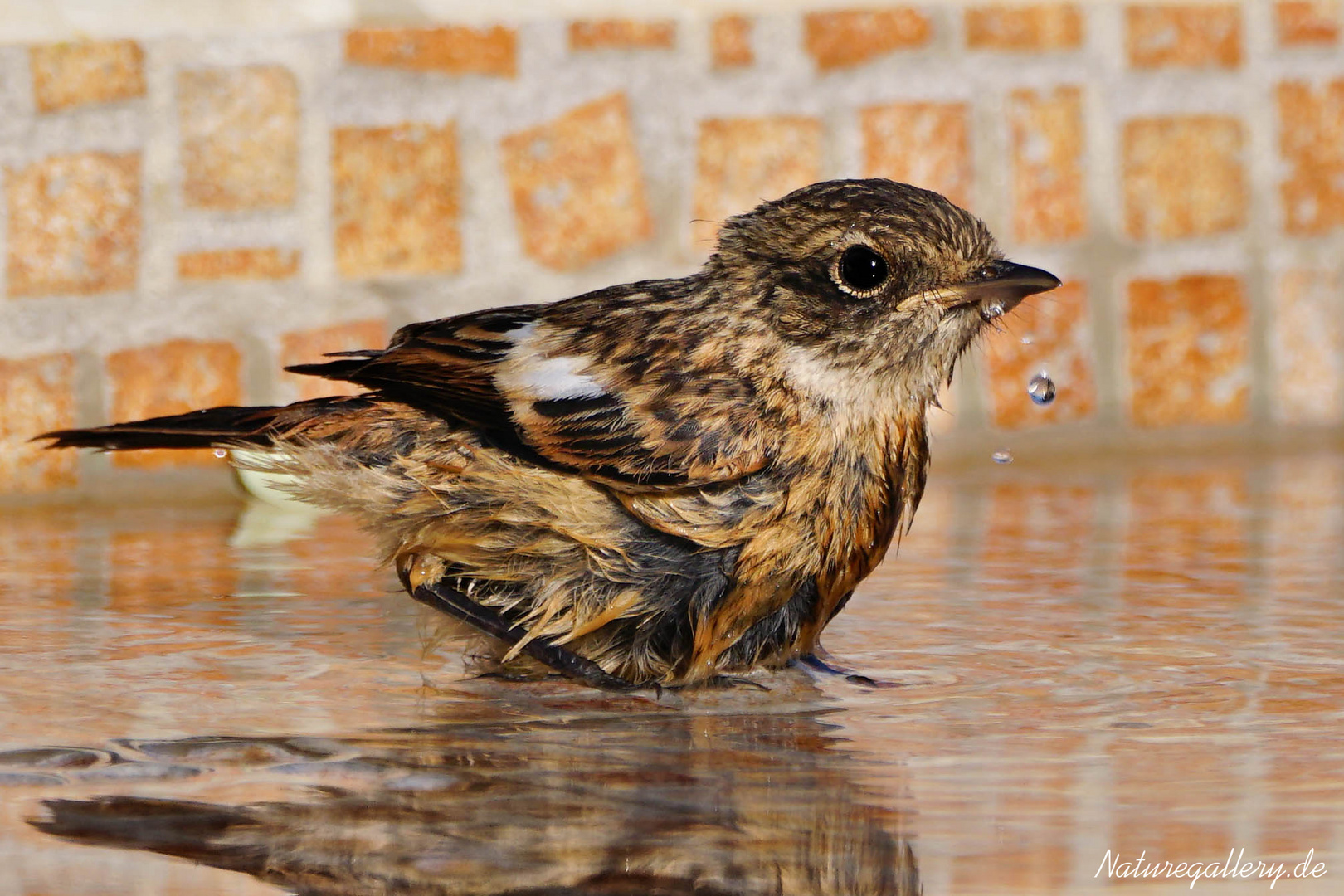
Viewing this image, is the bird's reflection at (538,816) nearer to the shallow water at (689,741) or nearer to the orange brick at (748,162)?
the shallow water at (689,741)

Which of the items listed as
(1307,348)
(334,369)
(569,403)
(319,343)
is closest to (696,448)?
(569,403)

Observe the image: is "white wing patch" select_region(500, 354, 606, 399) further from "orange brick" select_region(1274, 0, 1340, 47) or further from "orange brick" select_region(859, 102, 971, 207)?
"orange brick" select_region(1274, 0, 1340, 47)

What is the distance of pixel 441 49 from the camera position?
5879mm

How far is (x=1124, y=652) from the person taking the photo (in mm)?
3482

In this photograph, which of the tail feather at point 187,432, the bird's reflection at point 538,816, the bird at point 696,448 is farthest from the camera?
Answer: the tail feather at point 187,432

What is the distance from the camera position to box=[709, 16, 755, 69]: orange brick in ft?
19.9

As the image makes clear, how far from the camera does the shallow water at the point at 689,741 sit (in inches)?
83.2

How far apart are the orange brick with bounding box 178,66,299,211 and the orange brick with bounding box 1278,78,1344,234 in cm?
322

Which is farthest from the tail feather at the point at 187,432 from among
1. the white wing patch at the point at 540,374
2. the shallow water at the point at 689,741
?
the white wing patch at the point at 540,374

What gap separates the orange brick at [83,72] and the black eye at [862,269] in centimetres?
307

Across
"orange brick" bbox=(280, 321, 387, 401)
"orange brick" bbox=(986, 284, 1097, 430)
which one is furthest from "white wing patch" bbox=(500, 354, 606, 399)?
"orange brick" bbox=(986, 284, 1097, 430)

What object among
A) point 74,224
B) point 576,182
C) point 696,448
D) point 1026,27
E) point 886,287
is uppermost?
Answer: point 1026,27

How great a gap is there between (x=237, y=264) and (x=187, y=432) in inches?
88.4

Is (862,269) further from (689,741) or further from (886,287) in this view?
(689,741)
